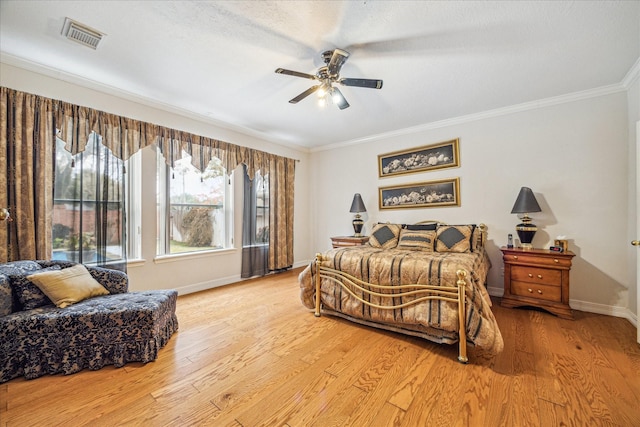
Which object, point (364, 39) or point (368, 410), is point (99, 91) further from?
point (368, 410)

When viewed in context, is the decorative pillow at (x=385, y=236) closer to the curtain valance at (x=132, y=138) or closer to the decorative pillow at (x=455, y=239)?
the decorative pillow at (x=455, y=239)

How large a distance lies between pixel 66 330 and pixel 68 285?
439mm

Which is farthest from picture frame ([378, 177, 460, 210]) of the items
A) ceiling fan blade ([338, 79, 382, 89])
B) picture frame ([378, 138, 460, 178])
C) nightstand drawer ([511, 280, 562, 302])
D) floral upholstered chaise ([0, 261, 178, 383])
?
floral upholstered chaise ([0, 261, 178, 383])

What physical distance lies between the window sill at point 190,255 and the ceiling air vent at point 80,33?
2.41 metres

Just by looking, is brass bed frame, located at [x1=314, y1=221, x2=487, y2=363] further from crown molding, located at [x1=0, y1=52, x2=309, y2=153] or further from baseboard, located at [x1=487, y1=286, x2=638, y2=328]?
crown molding, located at [x1=0, y1=52, x2=309, y2=153]

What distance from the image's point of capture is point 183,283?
371 centimetres

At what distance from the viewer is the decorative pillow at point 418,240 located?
3498 millimetres

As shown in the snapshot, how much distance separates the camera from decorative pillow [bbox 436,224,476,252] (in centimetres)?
334

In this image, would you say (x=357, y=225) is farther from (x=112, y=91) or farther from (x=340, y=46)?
(x=112, y=91)

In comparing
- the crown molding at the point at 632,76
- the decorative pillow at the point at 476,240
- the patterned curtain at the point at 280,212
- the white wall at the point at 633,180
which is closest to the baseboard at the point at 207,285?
the patterned curtain at the point at 280,212

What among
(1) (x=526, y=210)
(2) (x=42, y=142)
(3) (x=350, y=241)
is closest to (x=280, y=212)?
(3) (x=350, y=241)

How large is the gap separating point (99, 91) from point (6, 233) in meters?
1.73

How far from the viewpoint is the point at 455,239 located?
11.2 feet

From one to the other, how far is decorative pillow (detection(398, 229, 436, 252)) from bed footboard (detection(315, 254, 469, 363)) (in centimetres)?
125
